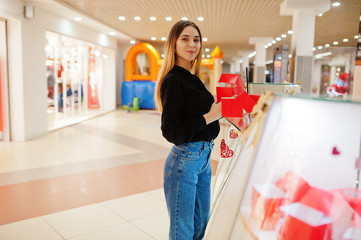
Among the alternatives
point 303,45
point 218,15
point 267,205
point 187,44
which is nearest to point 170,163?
point 187,44

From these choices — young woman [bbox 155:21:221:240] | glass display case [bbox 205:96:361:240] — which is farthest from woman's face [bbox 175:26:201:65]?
glass display case [bbox 205:96:361:240]

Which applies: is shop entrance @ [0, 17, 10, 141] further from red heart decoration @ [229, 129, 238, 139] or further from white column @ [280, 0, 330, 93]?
red heart decoration @ [229, 129, 238, 139]

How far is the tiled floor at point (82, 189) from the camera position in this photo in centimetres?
259

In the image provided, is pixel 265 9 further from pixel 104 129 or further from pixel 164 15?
pixel 104 129

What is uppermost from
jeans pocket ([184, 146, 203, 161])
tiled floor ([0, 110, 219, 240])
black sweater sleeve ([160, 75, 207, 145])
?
black sweater sleeve ([160, 75, 207, 145])

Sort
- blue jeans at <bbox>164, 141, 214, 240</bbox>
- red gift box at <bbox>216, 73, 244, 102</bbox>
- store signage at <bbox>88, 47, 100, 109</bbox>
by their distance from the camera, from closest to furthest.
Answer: red gift box at <bbox>216, 73, 244, 102</bbox>
blue jeans at <bbox>164, 141, 214, 240</bbox>
store signage at <bbox>88, 47, 100, 109</bbox>

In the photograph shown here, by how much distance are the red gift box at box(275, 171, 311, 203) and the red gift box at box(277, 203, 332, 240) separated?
0.06 feet

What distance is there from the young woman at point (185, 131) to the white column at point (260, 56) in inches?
465

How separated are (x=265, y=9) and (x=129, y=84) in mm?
6543

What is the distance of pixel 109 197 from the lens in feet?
10.8

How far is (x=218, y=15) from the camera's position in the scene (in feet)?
27.3

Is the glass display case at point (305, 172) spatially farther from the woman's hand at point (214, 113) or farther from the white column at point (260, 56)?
the white column at point (260, 56)

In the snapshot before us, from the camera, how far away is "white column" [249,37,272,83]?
12.8m

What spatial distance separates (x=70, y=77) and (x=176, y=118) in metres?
9.48
